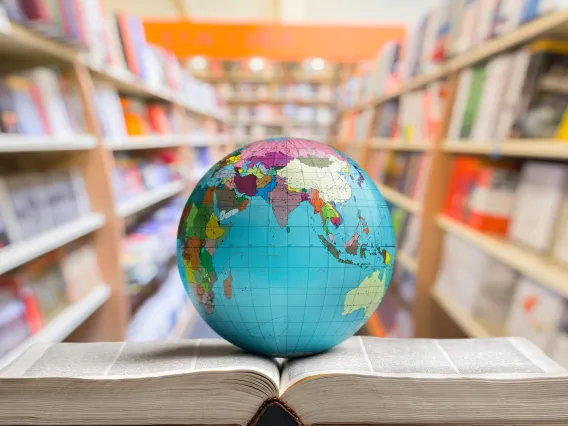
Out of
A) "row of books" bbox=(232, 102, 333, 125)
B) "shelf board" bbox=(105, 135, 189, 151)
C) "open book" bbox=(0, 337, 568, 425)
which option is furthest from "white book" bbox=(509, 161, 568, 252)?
"row of books" bbox=(232, 102, 333, 125)

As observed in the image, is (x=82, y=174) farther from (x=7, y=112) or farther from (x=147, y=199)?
(x=147, y=199)

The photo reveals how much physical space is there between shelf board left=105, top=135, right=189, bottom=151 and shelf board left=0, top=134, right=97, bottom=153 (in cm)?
16

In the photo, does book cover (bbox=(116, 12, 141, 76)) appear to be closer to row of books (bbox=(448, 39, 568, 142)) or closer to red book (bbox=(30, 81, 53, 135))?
red book (bbox=(30, 81, 53, 135))

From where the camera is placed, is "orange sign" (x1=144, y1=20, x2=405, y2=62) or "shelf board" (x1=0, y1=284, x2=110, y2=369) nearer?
"shelf board" (x1=0, y1=284, x2=110, y2=369)

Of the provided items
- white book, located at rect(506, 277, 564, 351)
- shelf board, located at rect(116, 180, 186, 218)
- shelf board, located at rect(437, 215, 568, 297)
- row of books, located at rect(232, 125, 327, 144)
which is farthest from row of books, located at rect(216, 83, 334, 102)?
white book, located at rect(506, 277, 564, 351)

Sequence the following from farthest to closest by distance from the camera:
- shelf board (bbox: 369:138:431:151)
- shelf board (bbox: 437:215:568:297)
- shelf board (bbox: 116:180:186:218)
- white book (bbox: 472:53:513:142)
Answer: shelf board (bbox: 369:138:431:151) → shelf board (bbox: 116:180:186:218) → white book (bbox: 472:53:513:142) → shelf board (bbox: 437:215:568:297)

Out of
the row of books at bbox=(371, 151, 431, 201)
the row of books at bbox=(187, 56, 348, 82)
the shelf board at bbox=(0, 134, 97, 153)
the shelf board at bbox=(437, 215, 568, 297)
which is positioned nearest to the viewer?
the shelf board at bbox=(437, 215, 568, 297)

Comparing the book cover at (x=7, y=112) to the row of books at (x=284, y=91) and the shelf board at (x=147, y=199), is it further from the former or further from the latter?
the row of books at (x=284, y=91)

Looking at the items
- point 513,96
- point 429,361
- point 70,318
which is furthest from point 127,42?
point 429,361

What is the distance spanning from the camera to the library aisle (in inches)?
61.5

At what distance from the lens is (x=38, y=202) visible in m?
1.75

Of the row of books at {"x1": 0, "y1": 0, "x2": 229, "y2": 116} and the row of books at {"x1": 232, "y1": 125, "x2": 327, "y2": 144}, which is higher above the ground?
the row of books at {"x1": 0, "y1": 0, "x2": 229, "y2": 116}

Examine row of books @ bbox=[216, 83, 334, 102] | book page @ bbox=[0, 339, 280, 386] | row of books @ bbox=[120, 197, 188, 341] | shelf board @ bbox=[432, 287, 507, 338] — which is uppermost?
row of books @ bbox=[216, 83, 334, 102]

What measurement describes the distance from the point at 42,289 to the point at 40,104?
69 centimetres
